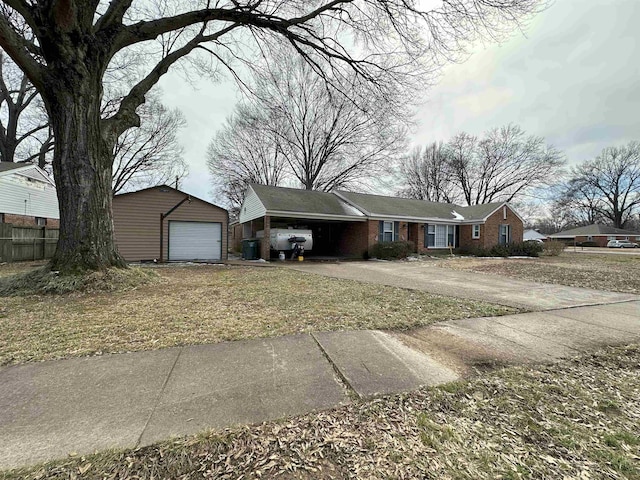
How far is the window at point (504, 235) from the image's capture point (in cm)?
2094

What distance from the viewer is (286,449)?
5.31 ft

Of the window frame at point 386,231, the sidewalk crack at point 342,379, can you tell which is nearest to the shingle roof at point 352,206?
the window frame at point 386,231

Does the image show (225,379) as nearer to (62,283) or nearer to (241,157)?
(62,283)

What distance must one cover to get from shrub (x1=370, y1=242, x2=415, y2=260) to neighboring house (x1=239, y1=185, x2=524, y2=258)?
614mm

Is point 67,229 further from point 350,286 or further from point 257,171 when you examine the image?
point 257,171

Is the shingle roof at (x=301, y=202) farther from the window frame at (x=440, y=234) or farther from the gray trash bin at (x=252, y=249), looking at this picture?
the window frame at (x=440, y=234)

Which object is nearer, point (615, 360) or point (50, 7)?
point (615, 360)

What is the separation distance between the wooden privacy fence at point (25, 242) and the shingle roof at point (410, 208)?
15634 millimetres

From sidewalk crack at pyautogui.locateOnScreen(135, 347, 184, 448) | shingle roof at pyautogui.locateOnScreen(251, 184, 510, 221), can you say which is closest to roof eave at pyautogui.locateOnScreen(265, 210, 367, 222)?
shingle roof at pyautogui.locateOnScreen(251, 184, 510, 221)

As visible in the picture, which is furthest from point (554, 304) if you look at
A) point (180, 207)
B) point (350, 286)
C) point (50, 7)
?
point (180, 207)

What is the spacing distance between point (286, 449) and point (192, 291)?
5.13 meters

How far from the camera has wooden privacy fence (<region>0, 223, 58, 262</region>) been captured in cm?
1110

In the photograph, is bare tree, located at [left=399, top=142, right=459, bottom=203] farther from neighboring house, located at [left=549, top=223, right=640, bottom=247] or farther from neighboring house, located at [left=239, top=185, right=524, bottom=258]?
neighboring house, located at [left=549, top=223, right=640, bottom=247]

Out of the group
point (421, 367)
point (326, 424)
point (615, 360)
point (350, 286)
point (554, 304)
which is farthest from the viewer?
point (350, 286)
